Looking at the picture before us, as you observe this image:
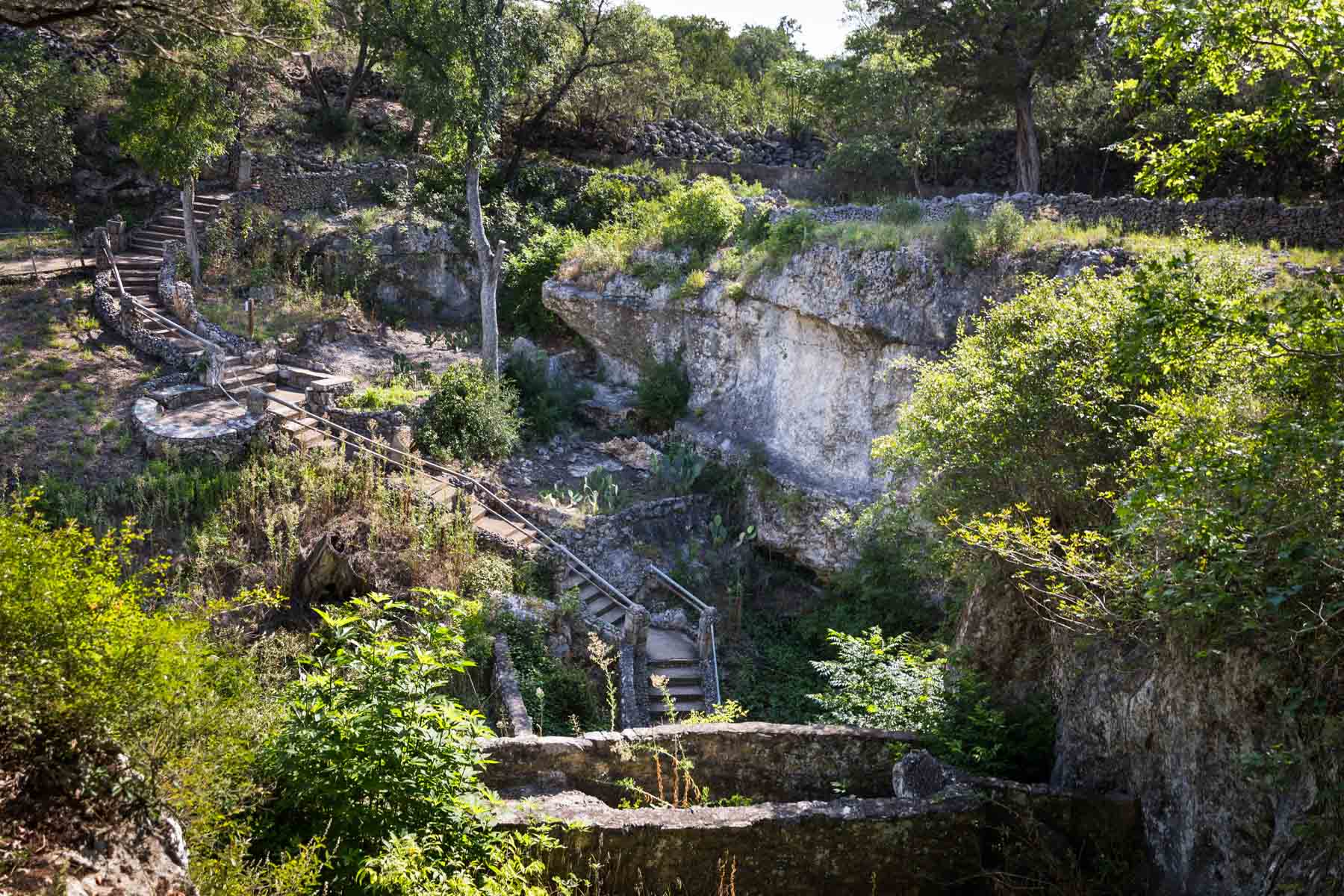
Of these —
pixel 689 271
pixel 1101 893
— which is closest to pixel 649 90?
pixel 689 271

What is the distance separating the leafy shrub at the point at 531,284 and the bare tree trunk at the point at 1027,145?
11.0m

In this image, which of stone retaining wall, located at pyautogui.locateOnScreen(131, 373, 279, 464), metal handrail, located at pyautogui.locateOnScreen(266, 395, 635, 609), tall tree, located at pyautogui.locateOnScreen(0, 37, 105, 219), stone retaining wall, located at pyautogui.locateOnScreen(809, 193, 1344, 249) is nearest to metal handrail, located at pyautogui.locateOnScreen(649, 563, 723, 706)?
metal handrail, located at pyautogui.locateOnScreen(266, 395, 635, 609)

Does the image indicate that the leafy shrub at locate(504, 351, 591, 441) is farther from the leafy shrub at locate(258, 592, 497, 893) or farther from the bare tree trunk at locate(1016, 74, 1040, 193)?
the leafy shrub at locate(258, 592, 497, 893)

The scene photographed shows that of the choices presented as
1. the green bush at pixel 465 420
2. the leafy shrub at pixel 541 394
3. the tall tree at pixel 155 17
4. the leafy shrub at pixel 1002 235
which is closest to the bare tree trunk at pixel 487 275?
the leafy shrub at pixel 541 394

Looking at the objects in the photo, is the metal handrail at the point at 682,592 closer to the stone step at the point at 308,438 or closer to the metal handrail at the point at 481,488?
the metal handrail at the point at 481,488

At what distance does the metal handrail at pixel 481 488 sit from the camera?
50.2ft

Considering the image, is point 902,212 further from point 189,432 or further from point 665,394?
point 189,432

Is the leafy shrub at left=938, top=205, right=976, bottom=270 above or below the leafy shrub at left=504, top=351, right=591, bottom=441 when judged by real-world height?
above

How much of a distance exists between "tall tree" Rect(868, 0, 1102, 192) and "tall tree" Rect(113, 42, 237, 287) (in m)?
14.3

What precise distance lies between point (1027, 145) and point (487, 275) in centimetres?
1213

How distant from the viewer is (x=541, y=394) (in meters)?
20.5

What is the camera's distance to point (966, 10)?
1931cm

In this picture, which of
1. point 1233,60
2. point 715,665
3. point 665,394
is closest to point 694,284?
point 665,394

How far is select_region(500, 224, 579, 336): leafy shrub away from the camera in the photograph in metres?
24.0
